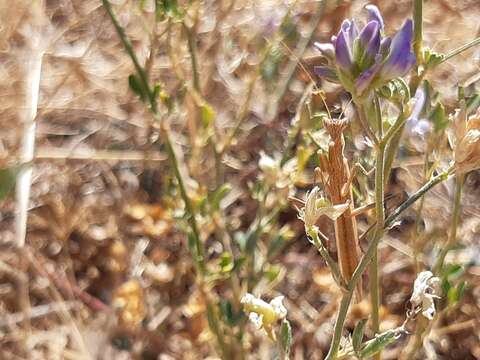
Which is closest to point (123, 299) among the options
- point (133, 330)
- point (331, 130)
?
point (133, 330)

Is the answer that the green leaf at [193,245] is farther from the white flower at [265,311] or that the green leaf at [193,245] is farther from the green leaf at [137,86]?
the white flower at [265,311]

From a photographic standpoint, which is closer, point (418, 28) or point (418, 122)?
point (418, 28)

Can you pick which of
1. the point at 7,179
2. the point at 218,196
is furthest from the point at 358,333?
the point at 218,196

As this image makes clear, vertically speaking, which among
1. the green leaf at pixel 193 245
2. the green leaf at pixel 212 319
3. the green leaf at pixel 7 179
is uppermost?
the green leaf at pixel 7 179

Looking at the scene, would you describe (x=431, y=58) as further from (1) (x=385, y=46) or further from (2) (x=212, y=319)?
(2) (x=212, y=319)

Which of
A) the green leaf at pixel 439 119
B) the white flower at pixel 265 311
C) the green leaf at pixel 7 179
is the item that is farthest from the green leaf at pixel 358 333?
the green leaf at pixel 7 179

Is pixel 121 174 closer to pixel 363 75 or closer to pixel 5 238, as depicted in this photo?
pixel 5 238

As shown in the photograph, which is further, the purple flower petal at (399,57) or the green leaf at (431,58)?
the green leaf at (431,58)
